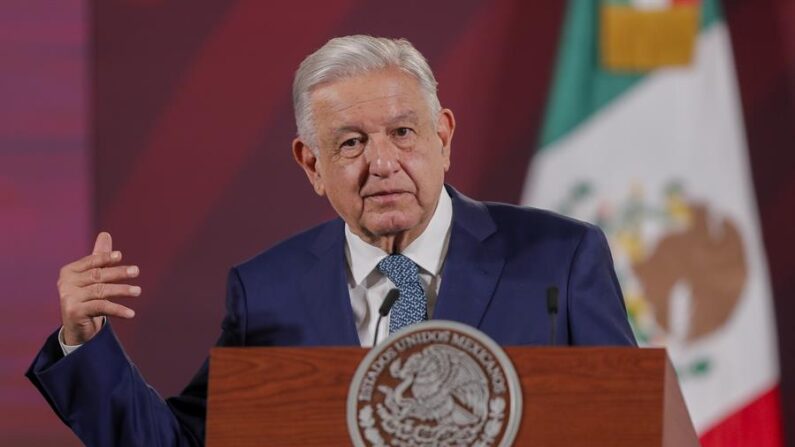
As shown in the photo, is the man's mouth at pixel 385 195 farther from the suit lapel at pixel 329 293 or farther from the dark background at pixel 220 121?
the dark background at pixel 220 121

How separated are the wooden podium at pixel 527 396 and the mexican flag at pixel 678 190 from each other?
2093 millimetres

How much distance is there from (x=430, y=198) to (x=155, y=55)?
2.05 m

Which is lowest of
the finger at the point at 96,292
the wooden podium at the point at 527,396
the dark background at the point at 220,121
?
the wooden podium at the point at 527,396

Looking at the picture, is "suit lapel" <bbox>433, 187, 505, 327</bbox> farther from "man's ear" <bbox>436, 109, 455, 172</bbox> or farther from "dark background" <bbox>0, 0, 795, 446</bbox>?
"dark background" <bbox>0, 0, 795, 446</bbox>

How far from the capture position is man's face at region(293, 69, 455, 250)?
2.61m

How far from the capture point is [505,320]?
2.54 meters

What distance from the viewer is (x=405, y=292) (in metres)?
2.64

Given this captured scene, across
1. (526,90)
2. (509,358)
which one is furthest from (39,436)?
(509,358)

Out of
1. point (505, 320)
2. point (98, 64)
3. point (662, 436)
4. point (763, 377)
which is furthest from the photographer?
point (98, 64)

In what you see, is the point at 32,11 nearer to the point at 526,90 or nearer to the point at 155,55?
the point at 155,55

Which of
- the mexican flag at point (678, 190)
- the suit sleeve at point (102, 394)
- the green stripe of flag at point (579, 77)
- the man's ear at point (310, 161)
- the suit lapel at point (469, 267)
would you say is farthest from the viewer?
the green stripe of flag at point (579, 77)

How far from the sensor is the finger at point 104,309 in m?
2.31

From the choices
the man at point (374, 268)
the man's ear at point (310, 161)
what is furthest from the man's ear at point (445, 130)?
the man's ear at point (310, 161)

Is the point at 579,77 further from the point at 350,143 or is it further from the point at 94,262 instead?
the point at 94,262
